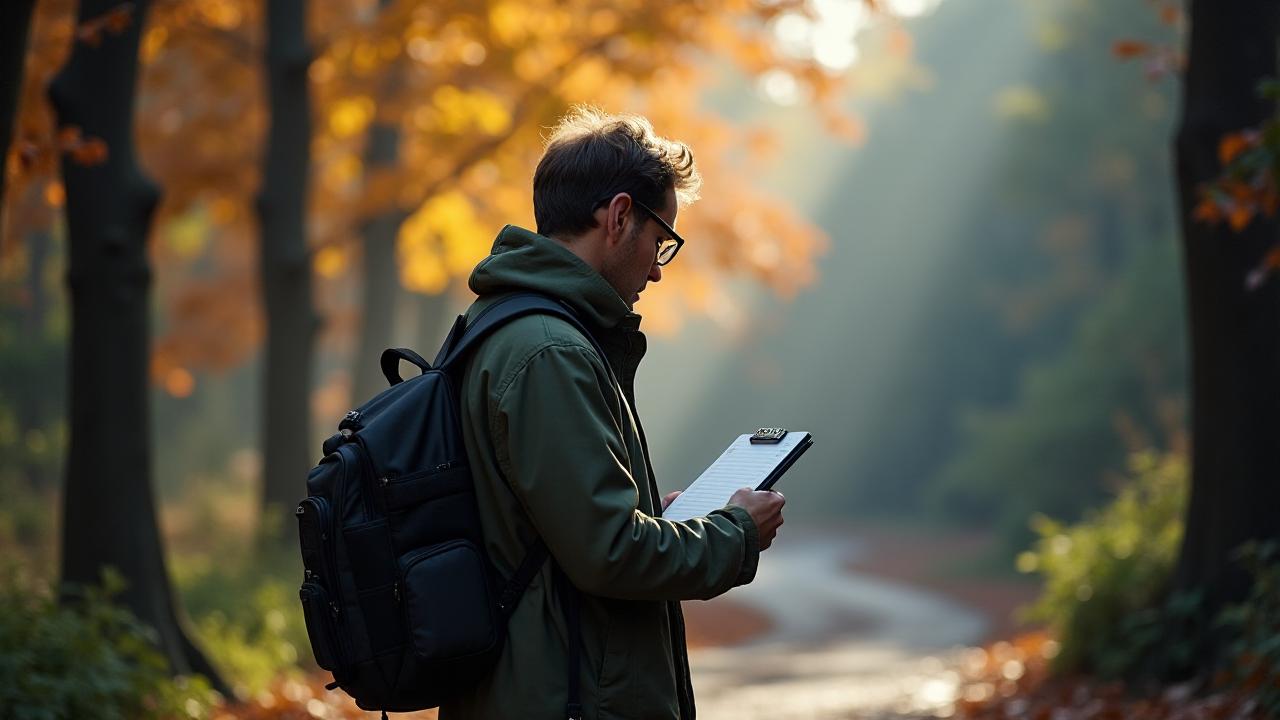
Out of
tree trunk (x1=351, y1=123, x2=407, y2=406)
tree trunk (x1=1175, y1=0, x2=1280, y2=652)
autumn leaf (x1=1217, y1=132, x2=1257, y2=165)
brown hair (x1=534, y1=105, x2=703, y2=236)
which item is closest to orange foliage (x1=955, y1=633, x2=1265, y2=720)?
tree trunk (x1=1175, y1=0, x2=1280, y2=652)

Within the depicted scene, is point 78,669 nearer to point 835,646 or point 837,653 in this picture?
point 837,653

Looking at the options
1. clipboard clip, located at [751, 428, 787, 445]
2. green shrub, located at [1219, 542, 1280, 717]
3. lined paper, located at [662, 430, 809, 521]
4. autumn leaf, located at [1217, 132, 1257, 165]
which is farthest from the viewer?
green shrub, located at [1219, 542, 1280, 717]

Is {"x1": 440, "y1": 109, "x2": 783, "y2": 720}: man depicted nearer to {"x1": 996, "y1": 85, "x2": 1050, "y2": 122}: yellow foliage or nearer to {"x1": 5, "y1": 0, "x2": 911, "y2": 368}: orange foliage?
{"x1": 5, "y1": 0, "x2": 911, "y2": 368}: orange foliage

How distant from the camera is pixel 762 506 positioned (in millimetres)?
2799

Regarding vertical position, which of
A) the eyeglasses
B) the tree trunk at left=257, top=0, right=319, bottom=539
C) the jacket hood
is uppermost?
the tree trunk at left=257, top=0, right=319, bottom=539

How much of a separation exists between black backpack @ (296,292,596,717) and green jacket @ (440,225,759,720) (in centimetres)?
4

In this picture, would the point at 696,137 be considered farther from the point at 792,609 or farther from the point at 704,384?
the point at 704,384

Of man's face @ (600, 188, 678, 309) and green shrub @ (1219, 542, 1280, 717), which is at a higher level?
green shrub @ (1219, 542, 1280, 717)

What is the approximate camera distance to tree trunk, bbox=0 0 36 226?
4.98 meters

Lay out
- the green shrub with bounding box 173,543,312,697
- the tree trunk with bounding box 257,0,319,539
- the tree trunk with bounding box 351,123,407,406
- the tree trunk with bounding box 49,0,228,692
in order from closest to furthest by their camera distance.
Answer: the tree trunk with bounding box 49,0,228,692 → the green shrub with bounding box 173,543,312,697 → the tree trunk with bounding box 257,0,319,539 → the tree trunk with bounding box 351,123,407,406

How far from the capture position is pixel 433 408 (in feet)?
8.87

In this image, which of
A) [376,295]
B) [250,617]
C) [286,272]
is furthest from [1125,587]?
[376,295]

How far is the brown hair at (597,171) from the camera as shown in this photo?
9.02 ft

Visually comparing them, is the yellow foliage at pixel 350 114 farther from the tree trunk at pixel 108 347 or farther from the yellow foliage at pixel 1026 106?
the yellow foliage at pixel 1026 106
